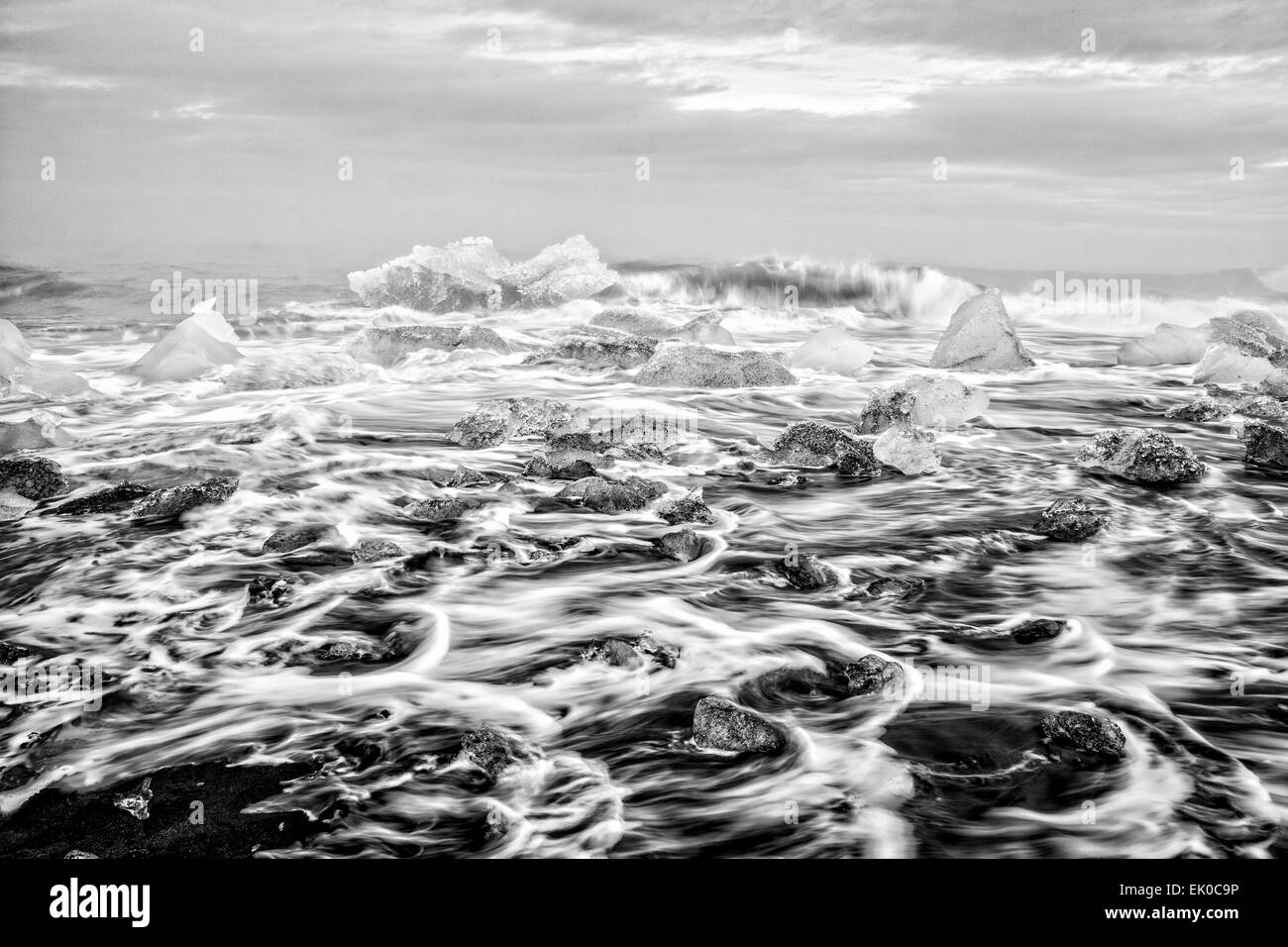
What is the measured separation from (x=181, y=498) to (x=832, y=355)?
6.26m

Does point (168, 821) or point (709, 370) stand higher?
point (709, 370)

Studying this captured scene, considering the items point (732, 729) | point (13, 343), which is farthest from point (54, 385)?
point (732, 729)

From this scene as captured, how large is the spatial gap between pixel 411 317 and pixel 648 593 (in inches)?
395

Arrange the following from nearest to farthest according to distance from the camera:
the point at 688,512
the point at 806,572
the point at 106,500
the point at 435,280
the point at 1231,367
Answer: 1. the point at 806,572
2. the point at 688,512
3. the point at 106,500
4. the point at 1231,367
5. the point at 435,280

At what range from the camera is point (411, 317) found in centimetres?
1328

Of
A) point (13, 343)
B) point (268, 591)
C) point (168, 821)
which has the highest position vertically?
point (13, 343)

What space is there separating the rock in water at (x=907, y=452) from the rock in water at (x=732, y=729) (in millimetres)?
3042

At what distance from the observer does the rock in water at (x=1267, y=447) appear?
5.84 m

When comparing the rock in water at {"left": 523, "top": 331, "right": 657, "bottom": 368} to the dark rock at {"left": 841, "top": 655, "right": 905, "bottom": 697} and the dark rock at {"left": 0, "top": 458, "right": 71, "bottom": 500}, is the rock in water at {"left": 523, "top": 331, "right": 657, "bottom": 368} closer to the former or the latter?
the dark rock at {"left": 0, "top": 458, "right": 71, "bottom": 500}

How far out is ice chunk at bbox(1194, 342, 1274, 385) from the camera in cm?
845

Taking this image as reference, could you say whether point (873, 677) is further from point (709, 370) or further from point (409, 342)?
point (409, 342)

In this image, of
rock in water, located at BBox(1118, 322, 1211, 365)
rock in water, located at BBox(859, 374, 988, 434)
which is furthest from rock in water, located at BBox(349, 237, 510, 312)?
rock in water, located at BBox(859, 374, 988, 434)

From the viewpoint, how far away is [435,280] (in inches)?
559
